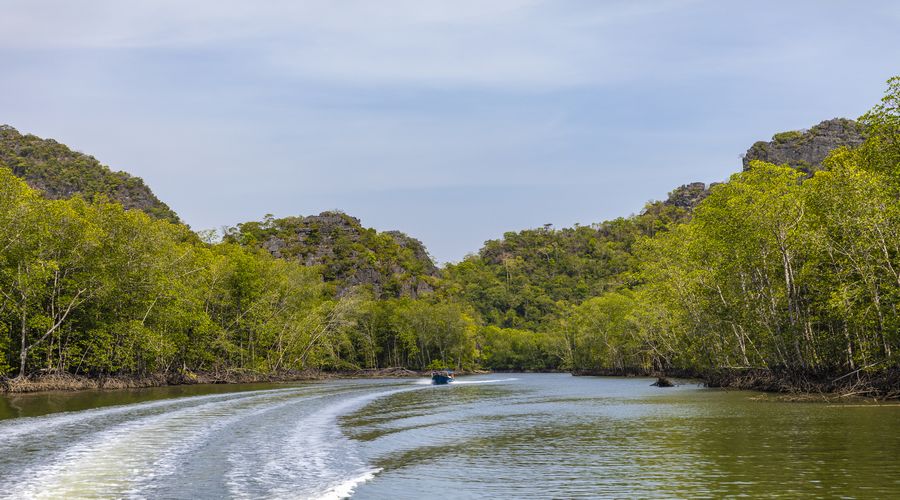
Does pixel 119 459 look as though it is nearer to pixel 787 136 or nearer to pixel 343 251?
pixel 343 251

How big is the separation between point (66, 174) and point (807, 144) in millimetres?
180395

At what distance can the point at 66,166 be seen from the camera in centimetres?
14838

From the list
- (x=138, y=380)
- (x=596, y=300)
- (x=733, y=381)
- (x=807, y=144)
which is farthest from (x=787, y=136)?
(x=138, y=380)

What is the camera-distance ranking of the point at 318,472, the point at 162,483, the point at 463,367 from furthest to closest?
1. the point at 463,367
2. the point at 318,472
3. the point at 162,483

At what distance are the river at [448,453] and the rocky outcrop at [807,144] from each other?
505ft

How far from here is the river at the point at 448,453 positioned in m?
13.8

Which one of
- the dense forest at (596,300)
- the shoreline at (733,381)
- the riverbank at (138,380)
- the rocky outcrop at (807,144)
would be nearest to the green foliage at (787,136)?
the rocky outcrop at (807,144)

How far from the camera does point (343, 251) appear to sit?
16825 centimetres

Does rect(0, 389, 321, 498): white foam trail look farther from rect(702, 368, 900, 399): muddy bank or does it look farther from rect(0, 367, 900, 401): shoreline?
rect(702, 368, 900, 399): muddy bank

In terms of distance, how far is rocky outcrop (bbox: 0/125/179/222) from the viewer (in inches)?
5566

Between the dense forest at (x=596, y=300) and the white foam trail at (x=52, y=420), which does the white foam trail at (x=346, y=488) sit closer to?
the white foam trail at (x=52, y=420)

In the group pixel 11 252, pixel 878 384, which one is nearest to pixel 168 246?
pixel 11 252

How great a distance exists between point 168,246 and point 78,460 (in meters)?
51.8

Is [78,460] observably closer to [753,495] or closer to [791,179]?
[753,495]
